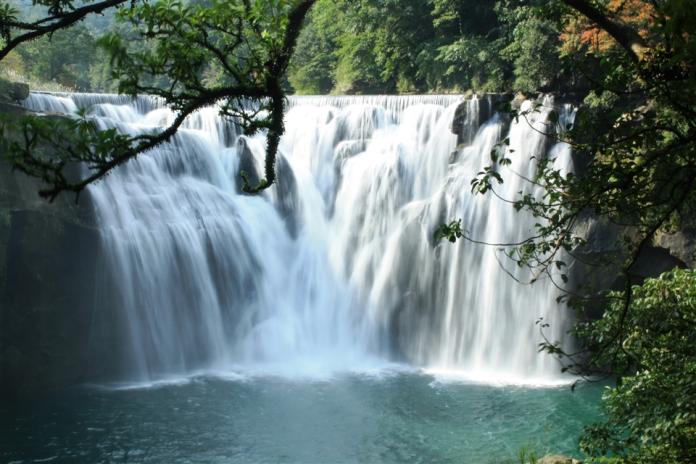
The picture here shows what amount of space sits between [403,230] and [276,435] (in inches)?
332

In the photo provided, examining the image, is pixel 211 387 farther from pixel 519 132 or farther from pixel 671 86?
pixel 671 86

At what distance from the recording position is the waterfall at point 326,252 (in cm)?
1756

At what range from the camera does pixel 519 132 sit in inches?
752

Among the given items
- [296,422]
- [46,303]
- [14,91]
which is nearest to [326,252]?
[296,422]

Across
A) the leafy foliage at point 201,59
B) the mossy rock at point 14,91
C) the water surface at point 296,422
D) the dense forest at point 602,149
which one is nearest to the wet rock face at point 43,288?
the water surface at point 296,422

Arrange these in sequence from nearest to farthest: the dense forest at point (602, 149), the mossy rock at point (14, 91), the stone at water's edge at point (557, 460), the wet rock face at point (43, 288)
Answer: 1. the dense forest at point (602, 149)
2. the stone at water's edge at point (557, 460)
3. the wet rock face at point (43, 288)
4. the mossy rock at point (14, 91)

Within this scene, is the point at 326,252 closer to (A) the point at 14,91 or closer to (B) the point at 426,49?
(A) the point at 14,91

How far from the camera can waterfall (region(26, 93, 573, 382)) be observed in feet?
57.6

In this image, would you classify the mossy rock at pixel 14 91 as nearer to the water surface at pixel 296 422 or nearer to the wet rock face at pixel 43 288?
the wet rock face at pixel 43 288

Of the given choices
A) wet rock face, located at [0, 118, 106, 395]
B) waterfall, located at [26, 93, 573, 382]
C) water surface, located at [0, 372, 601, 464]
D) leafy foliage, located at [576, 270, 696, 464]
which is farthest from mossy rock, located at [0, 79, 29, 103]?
leafy foliage, located at [576, 270, 696, 464]

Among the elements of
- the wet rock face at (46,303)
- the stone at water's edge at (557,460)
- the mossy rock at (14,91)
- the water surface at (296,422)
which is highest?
the mossy rock at (14,91)

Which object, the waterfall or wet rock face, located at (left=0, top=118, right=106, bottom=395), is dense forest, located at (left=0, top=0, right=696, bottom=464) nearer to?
the waterfall

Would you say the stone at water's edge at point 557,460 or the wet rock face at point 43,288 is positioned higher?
the wet rock face at point 43,288

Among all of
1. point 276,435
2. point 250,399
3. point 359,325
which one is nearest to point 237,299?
point 359,325
